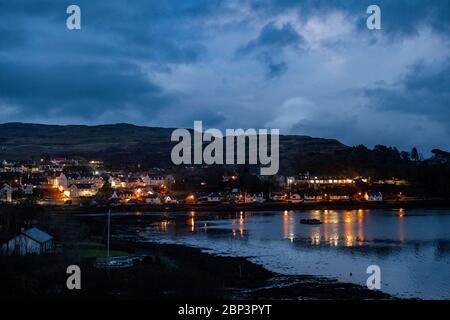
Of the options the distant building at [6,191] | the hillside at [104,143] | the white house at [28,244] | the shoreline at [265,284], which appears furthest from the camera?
the hillside at [104,143]

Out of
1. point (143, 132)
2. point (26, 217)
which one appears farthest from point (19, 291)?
point (143, 132)

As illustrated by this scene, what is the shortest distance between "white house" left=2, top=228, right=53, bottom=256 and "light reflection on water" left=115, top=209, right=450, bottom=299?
28.2ft

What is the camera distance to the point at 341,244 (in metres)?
28.9

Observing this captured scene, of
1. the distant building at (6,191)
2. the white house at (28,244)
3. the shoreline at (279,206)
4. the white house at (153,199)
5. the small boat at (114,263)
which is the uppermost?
the distant building at (6,191)

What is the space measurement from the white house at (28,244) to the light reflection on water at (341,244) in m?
8.60

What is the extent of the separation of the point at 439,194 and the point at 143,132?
122 m

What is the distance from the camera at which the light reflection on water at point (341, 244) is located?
1998 cm

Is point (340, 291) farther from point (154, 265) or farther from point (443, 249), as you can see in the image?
point (443, 249)

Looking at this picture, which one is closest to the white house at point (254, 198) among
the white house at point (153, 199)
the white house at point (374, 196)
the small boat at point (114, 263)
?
the white house at point (153, 199)

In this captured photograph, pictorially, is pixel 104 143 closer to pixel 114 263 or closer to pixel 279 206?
pixel 279 206

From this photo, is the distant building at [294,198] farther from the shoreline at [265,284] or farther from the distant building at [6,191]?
the shoreline at [265,284]

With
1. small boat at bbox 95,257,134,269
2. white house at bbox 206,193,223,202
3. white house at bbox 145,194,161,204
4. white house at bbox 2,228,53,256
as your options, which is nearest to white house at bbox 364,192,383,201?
white house at bbox 206,193,223,202

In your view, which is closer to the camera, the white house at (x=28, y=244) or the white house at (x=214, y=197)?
the white house at (x=28, y=244)

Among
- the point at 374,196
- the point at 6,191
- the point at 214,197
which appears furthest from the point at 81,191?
the point at 374,196
